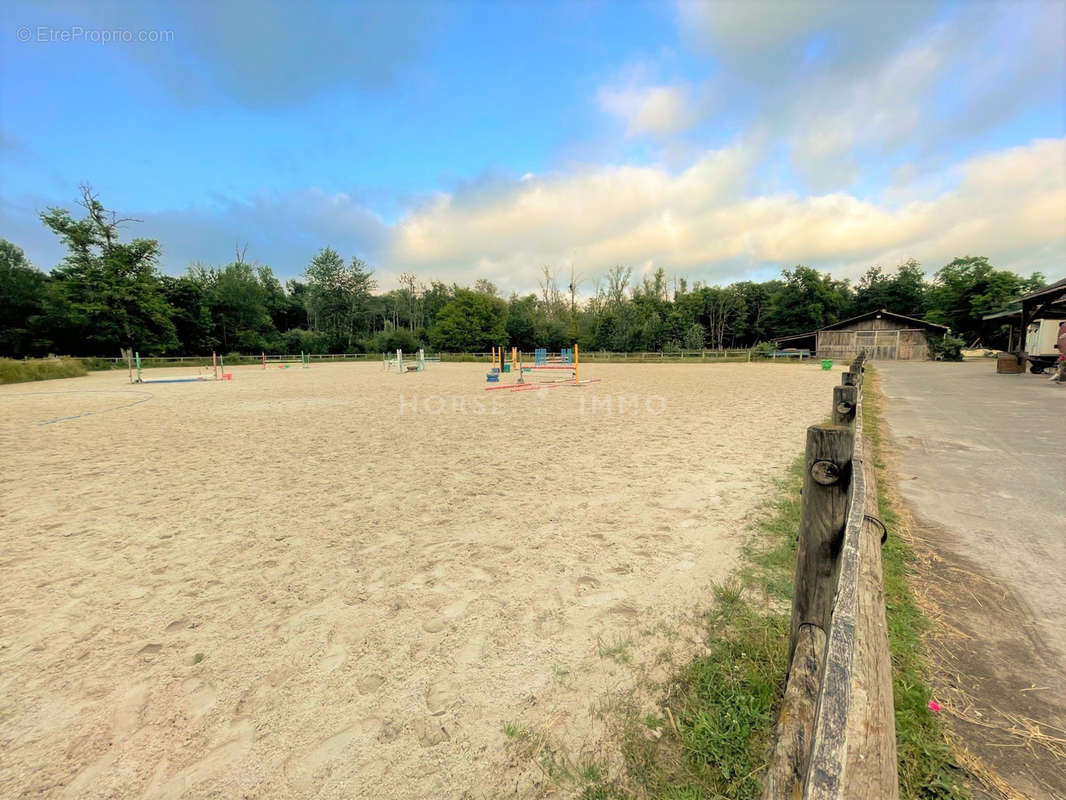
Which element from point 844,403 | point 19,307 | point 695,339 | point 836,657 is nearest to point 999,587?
point 844,403

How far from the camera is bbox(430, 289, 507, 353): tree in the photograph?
52.6 m

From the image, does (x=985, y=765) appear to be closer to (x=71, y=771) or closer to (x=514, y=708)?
(x=514, y=708)

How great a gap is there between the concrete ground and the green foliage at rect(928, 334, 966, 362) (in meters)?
34.6

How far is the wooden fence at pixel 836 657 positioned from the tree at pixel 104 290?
49903 mm

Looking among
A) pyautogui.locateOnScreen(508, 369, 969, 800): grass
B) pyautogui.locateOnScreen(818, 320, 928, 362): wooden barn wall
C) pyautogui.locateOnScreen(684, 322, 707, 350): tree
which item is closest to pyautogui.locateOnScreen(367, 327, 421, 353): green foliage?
pyautogui.locateOnScreen(684, 322, 707, 350): tree

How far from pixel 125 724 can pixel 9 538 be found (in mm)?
3334

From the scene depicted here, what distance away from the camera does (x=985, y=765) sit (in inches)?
61.2

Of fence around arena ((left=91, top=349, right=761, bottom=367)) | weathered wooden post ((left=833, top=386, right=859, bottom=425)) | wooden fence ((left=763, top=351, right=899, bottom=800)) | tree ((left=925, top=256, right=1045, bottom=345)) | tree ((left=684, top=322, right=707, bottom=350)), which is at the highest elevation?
tree ((left=925, top=256, right=1045, bottom=345))

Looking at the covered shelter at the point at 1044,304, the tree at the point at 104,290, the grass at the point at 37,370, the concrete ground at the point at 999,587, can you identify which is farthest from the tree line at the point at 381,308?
the concrete ground at the point at 999,587

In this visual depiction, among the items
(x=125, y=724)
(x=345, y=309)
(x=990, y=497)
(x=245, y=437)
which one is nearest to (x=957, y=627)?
(x=990, y=497)

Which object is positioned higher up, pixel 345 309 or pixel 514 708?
pixel 345 309

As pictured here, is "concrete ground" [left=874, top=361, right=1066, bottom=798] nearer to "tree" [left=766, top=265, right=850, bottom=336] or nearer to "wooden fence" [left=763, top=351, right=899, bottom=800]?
"wooden fence" [left=763, top=351, right=899, bottom=800]

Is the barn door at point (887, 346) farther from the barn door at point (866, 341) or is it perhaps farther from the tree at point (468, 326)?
the tree at point (468, 326)

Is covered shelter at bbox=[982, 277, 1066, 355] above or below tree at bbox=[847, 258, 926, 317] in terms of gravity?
below
